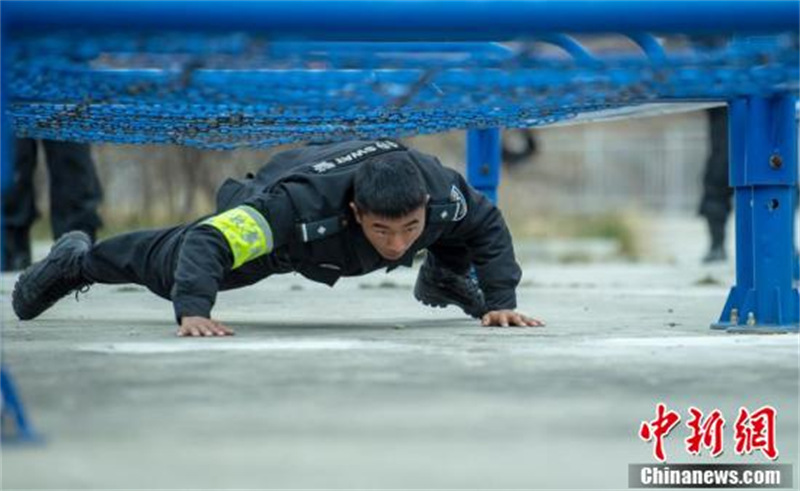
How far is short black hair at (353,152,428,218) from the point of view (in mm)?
4469

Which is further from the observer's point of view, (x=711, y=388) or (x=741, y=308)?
(x=741, y=308)

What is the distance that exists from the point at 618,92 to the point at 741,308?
1.31 metres

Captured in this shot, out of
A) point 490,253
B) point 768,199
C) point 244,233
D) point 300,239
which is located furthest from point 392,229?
point 768,199

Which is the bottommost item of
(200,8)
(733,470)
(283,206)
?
(733,470)

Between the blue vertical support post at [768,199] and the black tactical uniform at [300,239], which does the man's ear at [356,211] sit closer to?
the black tactical uniform at [300,239]

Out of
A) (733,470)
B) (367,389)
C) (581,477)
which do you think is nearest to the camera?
(581,477)

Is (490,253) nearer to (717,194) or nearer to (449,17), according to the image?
(449,17)

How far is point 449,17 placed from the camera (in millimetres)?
3434

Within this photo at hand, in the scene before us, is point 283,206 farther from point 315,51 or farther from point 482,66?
point 482,66

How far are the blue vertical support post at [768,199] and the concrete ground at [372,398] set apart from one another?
0.67ft

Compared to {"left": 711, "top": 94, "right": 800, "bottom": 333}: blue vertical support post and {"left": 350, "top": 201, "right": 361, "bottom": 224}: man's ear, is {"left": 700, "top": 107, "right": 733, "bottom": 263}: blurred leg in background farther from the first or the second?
{"left": 350, "top": 201, "right": 361, "bottom": 224}: man's ear

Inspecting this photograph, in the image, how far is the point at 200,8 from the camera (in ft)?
11.0

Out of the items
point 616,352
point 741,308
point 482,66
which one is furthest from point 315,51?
point 741,308

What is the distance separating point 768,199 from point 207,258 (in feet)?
5.03
